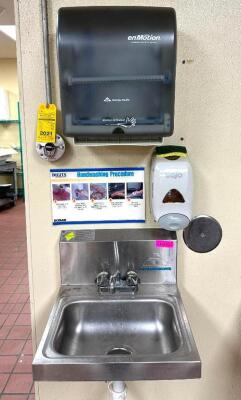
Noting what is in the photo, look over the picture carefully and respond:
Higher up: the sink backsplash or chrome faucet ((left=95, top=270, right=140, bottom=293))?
the sink backsplash

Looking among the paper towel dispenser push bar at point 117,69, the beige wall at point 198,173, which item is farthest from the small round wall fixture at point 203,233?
the paper towel dispenser push bar at point 117,69

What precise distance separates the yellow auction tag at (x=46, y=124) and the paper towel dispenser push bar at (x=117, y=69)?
0.66ft

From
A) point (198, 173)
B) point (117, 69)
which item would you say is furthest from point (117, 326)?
point (117, 69)

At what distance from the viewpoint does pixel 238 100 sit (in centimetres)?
126

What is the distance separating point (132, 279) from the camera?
130 cm

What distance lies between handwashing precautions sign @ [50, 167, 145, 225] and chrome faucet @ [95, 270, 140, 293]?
0.66ft

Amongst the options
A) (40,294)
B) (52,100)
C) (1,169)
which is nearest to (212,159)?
(52,100)

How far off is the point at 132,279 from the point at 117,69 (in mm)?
728

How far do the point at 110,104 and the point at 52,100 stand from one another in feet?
1.03

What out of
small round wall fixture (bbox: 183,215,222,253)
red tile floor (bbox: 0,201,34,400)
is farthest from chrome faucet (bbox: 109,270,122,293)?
red tile floor (bbox: 0,201,34,400)

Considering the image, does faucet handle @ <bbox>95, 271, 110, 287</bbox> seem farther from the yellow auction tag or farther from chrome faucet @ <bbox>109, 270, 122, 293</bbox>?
the yellow auction tag

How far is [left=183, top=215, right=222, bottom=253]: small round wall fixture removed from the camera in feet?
4.35

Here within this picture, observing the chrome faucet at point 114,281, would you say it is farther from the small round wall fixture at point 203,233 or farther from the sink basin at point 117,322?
the small round wall fixture at point 203,233

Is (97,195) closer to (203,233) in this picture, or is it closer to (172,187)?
(172,187)
